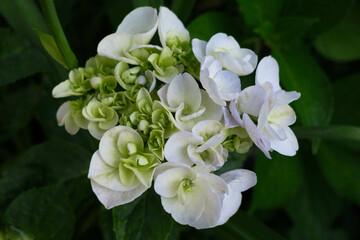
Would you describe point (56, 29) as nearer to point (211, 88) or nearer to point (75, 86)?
point (75, 86)

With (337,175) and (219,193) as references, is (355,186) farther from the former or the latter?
(219,193)

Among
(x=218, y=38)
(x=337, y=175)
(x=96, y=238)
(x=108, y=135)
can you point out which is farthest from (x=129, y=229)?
(x=337, y=175)

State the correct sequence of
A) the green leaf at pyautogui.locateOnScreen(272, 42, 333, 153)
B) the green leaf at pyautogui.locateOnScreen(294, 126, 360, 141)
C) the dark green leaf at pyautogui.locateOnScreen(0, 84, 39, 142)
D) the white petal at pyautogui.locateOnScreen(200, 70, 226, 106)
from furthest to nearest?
the dark green leaf at pyautogui.locateOnScreen(0, 84, 39, 142), the green leaf at pyautogui.locateOnScreen(272, 42, 333, 153), the green leaf at pyautogui.locateOnScreen(294, 126, 360, 141), the white petal at pyautogui.locateOnScreen(200, 70, 226, 106)

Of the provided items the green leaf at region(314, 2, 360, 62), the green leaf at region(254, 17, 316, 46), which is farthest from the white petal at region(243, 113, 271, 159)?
the green leaf at region(314, 2, 360, 62)

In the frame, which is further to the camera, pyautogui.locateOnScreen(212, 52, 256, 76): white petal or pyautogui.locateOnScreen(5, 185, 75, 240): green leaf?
pyautogui.locateOnScreen(5, 185, 75, 240): green leaf

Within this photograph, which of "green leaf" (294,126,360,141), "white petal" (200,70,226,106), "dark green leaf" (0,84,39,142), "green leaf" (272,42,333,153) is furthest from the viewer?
"dark green leaf" (0,84,39,142)

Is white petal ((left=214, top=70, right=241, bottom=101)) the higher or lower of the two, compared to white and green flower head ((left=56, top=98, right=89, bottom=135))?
higher

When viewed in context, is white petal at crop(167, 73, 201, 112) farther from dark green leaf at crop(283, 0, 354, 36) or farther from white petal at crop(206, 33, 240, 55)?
dark green leaf at crop(283, 0, 354, 36)

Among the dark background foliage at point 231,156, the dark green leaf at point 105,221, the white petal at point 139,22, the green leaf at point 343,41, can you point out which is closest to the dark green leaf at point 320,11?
the dark background foliage at point 231,156
